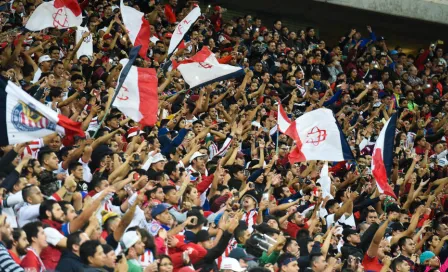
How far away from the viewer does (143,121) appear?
10.8 meters

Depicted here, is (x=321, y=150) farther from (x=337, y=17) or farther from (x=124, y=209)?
(x=337, y=17)

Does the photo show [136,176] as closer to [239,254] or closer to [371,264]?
[239,254]

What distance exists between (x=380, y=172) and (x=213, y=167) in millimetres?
2021

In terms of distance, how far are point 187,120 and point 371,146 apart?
3700mm

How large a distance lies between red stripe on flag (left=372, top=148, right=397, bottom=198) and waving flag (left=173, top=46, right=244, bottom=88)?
2.50m

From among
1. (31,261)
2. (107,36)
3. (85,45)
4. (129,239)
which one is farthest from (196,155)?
(31,261)

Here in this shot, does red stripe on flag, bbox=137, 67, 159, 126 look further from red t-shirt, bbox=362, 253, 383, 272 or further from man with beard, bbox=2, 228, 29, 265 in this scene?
man with beard, bbox=2, 228, 29, 265

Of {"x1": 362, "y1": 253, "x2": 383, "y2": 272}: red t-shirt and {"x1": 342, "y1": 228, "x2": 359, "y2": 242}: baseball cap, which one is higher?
{"x1": 342, "y1": 228, "x2": 359, "y2": 242}: baseball cap

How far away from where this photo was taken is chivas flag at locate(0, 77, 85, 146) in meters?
8.02

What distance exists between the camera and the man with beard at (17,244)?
692cm

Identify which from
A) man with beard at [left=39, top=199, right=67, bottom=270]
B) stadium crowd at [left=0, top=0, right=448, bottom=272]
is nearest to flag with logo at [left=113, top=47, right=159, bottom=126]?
stadium crowd at [left=0, top=0, right=448, bottom=272]

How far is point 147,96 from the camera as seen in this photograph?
429 inches

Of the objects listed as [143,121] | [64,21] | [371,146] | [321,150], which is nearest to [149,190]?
[143,121]

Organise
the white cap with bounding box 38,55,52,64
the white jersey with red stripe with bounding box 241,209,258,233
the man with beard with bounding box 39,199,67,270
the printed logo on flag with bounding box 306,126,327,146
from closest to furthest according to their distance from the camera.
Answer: the man with beard with bounding box 39,199,67,270
the white jersey with red stripe with bounding box 241,209,258,233
the printed logo on flag with bounding box 306,126,327,146
the white cap with bounding box 38,55,52,64
